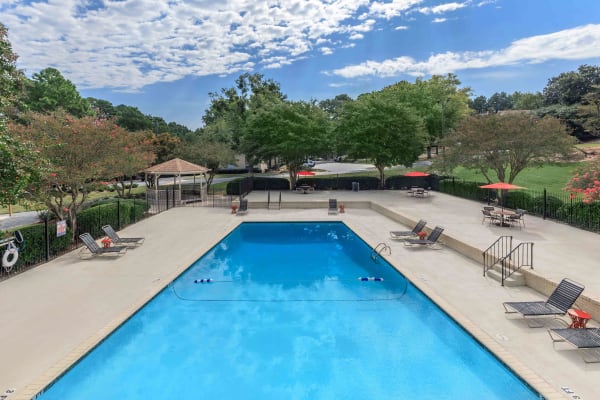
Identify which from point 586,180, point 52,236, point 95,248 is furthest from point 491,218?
point 52,236

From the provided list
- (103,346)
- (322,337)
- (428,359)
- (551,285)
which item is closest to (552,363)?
(428,359)

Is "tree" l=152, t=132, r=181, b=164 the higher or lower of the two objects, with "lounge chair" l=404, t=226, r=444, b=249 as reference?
higher

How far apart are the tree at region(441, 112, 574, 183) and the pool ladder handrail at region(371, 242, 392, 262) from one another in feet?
38.0

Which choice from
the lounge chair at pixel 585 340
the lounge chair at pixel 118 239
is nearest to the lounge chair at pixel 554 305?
the lounge chair at pixel 585 340

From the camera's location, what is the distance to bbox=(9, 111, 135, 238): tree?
1385cm

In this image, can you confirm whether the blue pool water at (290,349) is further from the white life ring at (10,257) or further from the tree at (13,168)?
the white life ring at (10,257)

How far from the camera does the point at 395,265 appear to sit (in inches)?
480

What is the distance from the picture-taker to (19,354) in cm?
668

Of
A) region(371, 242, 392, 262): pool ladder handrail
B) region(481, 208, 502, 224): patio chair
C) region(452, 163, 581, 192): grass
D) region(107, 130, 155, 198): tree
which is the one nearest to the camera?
region(371, 242, 392, 262): pool ladder handrail

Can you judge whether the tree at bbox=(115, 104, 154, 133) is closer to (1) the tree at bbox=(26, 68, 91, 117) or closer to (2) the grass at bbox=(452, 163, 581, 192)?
(1) the tree at bbox=(26, 68, 91, 117)

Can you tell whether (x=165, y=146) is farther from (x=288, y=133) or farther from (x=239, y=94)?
(x=239, y=94)

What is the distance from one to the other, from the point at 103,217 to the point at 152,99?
81376 mm

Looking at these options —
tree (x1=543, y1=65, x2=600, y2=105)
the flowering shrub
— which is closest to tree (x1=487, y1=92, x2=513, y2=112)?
tree (x1=543, y1=65, x2=600, y2=105)

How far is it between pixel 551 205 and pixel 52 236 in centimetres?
2186
